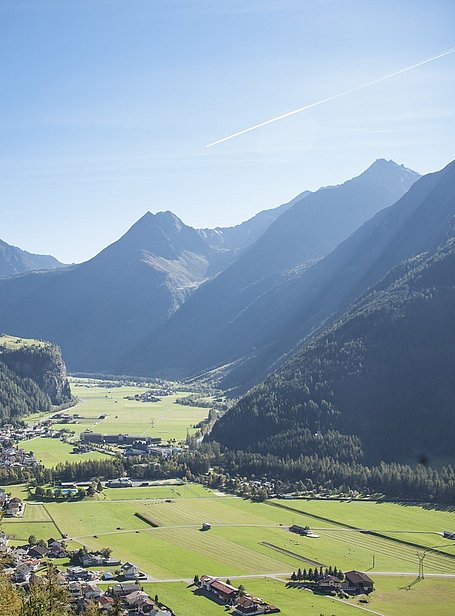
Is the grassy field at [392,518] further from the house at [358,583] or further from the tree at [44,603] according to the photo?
the tree at [44,603]

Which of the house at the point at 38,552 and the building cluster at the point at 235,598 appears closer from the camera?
the building cluster at the point at 235,598

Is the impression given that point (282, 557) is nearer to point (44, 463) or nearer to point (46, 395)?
point (44, 463)

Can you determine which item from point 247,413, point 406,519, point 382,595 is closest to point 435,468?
point 406,519

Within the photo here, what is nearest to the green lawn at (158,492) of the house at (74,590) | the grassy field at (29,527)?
the grassy field at (29,527)

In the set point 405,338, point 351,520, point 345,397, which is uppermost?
point 405,338

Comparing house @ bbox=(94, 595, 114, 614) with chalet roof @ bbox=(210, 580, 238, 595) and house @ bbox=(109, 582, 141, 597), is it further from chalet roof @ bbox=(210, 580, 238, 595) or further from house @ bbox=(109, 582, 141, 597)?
chalet roof @ bbox=(210, 580, 238, 595)

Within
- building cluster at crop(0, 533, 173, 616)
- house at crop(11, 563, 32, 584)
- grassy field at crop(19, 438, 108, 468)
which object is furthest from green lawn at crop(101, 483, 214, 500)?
house at crop(11, 563, 32, 584)

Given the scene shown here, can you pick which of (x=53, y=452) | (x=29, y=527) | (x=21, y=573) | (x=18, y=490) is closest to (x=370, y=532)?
(x=29, y=527)
